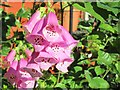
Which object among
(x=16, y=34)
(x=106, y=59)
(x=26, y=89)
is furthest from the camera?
(x=16, y=34)

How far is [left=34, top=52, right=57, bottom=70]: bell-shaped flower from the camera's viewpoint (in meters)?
0.98

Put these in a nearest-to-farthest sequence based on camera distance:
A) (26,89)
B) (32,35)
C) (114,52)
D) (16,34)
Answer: (32,35)
(26,89)
(114,52)
(16,34)

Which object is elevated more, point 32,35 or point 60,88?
point 32,35

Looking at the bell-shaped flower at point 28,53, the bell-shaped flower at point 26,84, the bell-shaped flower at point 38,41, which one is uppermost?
the bell-shaped flower at point 38,41

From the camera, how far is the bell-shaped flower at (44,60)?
0.98 meters

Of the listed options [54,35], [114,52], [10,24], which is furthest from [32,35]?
[10,24]

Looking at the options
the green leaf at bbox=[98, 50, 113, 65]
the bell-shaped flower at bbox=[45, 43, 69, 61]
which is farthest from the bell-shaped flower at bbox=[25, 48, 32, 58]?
the green leaf at bbox=[98, 50, 113, 65]

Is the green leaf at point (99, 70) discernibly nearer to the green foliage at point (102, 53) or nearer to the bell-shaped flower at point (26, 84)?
the green foliage at point (102, 53)

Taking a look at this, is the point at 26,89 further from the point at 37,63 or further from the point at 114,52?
A: the point at 114,52

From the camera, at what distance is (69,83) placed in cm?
141

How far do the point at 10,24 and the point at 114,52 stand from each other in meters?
0.46

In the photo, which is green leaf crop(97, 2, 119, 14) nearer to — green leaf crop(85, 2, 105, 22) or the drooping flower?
green leaf crop(85, 2, 105, 22)

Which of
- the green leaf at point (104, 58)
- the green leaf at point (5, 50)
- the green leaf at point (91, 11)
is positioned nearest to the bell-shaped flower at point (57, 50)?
the green leaf at point (91, 11)

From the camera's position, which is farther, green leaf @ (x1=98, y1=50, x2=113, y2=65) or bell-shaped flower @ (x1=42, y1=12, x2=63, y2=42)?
green leaf @ (x1=98, y1=50, x2=113, y2=65)
